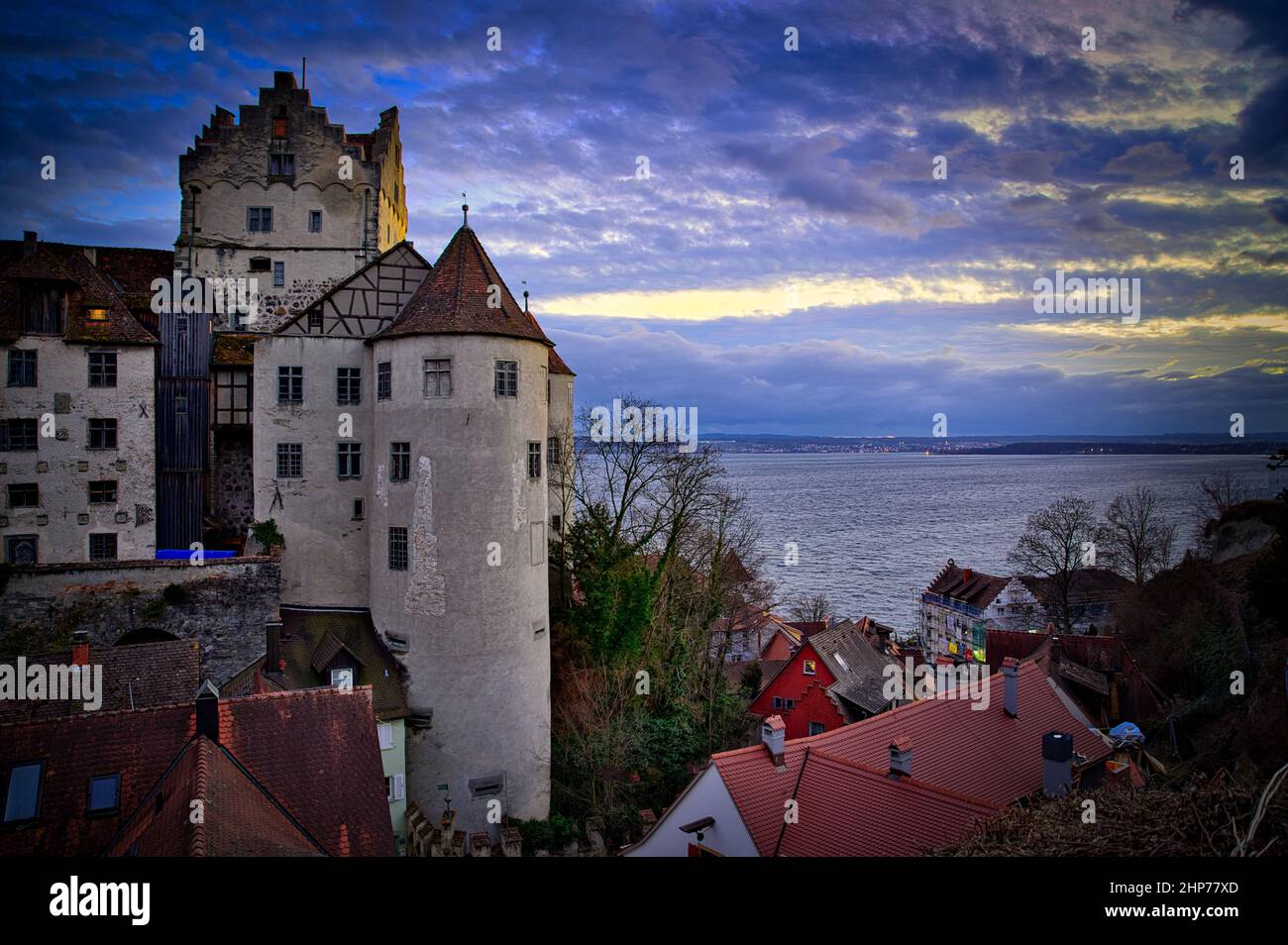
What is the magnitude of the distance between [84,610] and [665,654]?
14.2 m

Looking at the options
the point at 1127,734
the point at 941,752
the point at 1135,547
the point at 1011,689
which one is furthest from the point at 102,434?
the point at 1135,547

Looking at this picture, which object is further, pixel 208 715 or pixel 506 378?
pixel 506 378

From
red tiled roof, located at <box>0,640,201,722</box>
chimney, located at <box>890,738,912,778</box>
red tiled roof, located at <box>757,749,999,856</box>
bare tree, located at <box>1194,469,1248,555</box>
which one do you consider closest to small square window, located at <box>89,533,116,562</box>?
red tiled roof, located at <box>0,640,201,722</box>

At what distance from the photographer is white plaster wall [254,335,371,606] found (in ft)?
62.3

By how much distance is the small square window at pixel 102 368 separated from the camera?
1931 centimetres

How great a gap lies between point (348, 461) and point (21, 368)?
773 cm

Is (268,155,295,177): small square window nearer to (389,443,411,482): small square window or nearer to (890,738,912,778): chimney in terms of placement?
(389,443,411,482): small square window

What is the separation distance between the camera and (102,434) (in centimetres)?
1942

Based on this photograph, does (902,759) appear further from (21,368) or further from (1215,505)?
(1215,505)

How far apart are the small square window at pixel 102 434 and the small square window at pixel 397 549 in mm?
7813

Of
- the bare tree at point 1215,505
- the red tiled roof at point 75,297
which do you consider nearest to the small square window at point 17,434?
the red tiled roof at point 75,297

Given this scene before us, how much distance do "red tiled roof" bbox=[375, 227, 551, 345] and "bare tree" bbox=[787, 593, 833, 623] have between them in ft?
106

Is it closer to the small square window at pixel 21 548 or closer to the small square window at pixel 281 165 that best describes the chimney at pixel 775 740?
the small square window at pixel 21 548
